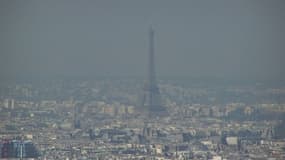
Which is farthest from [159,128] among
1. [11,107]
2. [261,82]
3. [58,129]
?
[261,82]

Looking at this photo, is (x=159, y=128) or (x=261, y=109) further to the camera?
(x=261, y=109)

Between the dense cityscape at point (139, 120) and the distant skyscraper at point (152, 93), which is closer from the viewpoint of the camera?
the dense cityscape at point (139, 120)

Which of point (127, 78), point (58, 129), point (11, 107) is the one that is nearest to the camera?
point (58, 129)

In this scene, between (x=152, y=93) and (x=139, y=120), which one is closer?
(x=139, y=120)

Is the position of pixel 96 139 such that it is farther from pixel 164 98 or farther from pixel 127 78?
pixel 127 78

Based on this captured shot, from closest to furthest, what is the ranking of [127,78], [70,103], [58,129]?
[58,129] < [70,103] < [127,78]

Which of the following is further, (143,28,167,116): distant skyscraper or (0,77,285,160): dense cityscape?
(143,28,167,116): distant skyscraper
